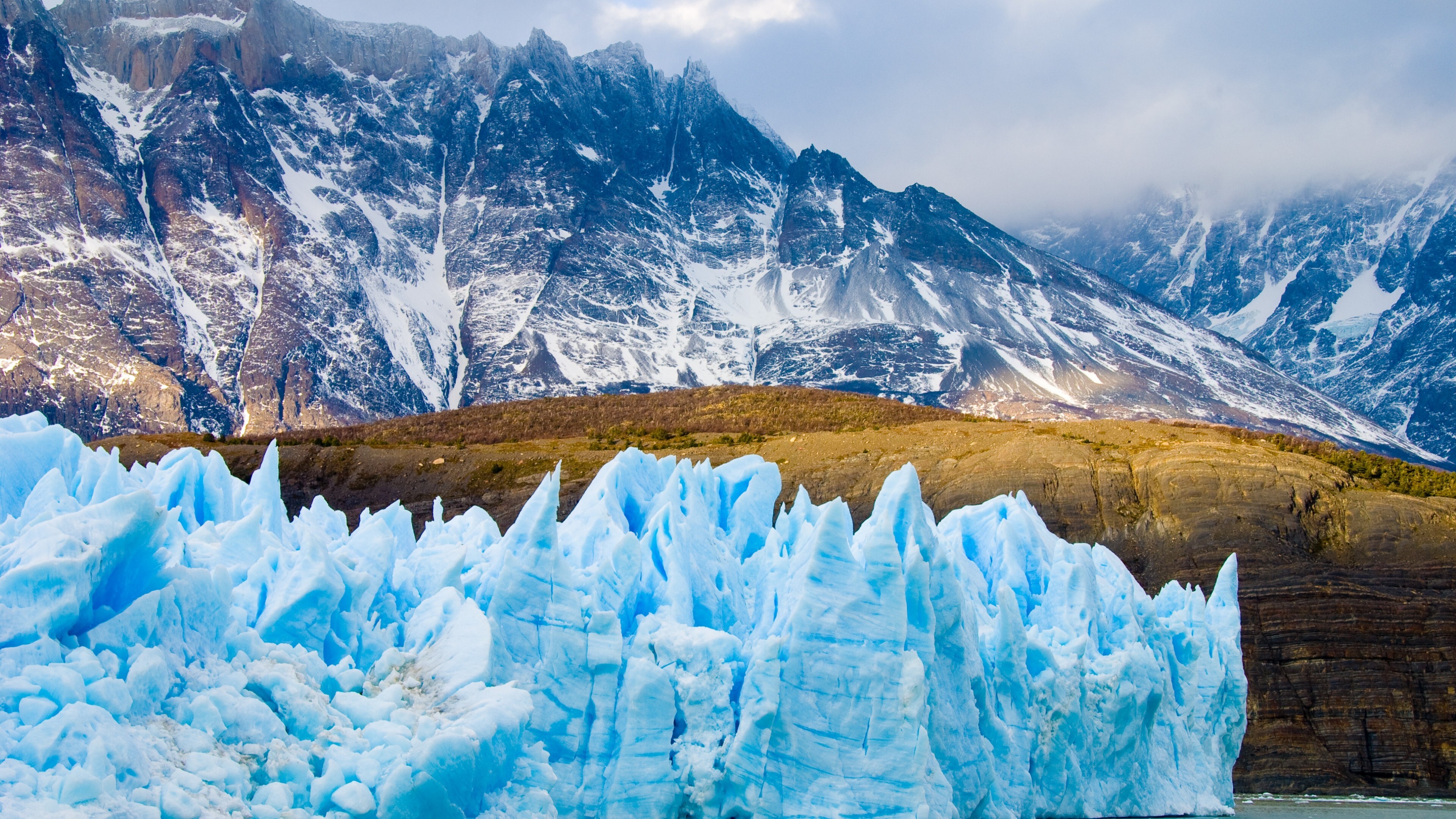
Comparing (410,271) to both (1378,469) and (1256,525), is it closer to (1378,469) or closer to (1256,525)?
(1378,469)

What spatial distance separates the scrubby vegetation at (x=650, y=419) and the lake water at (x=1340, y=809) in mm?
31154

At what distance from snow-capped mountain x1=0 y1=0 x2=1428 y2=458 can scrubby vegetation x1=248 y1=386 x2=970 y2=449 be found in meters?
55.8

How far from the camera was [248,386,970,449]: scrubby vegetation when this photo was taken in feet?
212

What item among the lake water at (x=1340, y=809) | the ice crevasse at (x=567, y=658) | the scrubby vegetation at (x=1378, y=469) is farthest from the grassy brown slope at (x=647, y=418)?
the ice crevasse at (x=567, y=658)

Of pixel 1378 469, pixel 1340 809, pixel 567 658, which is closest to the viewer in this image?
pixel 567 658

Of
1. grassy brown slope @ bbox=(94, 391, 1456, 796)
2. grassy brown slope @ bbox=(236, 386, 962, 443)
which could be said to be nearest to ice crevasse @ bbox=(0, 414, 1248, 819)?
grassy brown slope @ bbox=(94, 391, 1456, 796)

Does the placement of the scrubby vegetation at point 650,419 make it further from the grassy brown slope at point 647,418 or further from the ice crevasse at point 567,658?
the ice crevasse at point 567,658

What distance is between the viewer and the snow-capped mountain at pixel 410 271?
410ft

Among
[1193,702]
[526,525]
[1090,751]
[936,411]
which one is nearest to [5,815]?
[526,525]

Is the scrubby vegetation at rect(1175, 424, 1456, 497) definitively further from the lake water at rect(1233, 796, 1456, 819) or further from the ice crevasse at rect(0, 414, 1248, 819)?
the ice crevasse at rect(0, 414, 1248, 819)

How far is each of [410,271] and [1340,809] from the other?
149493 millimetres

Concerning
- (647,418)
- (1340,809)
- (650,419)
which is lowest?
(1340,809)

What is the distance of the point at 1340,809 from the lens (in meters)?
32.6

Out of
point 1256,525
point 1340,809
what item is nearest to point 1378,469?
point 1256,525
